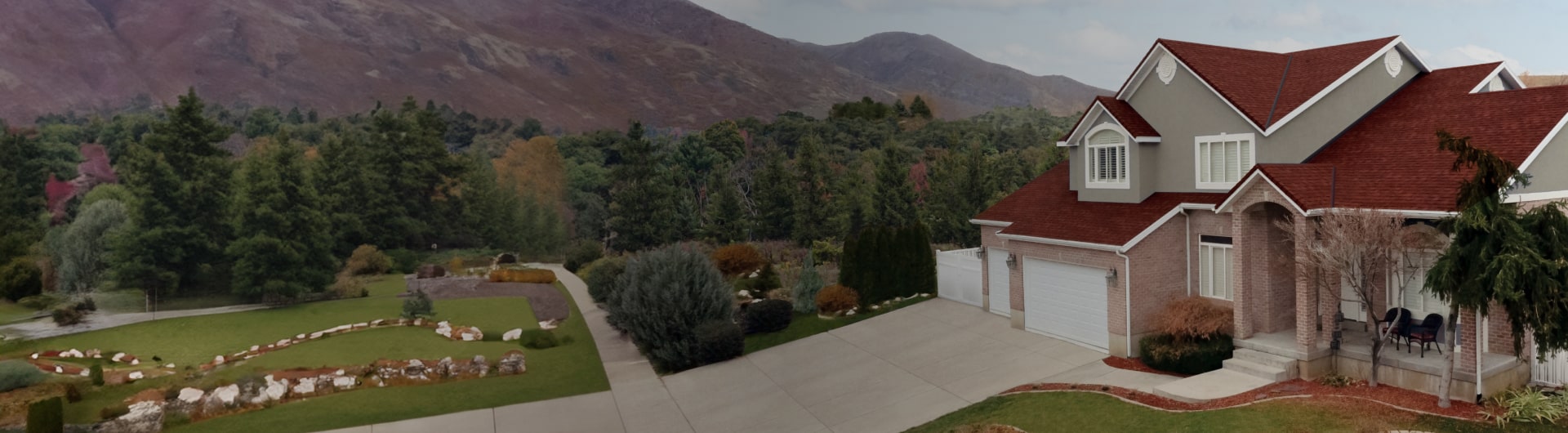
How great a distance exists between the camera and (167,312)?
89.4 feet

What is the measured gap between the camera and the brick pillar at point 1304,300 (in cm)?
1419

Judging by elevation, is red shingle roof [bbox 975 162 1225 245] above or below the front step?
above

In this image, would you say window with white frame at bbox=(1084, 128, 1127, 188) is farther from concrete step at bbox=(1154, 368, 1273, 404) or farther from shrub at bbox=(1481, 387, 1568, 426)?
shrub at bbox=(1481, 387, 1568, 426)

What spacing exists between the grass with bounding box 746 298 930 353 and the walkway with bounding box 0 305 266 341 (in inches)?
728

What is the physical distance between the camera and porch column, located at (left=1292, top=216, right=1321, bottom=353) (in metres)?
14.2

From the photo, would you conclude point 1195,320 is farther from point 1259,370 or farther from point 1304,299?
point 1304,299

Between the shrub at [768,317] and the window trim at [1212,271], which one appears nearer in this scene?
the window trim at [1212,271]

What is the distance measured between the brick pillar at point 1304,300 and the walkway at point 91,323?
31407 millimetres

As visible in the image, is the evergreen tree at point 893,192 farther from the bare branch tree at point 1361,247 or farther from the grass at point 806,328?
the bare branch tree at point 1361,247

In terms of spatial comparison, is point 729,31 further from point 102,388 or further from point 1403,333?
point 1403,333

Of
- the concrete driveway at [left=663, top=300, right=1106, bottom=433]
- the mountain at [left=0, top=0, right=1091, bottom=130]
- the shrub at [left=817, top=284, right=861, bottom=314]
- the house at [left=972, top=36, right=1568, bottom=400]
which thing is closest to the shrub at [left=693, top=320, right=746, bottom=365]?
the concrete driveway at [left=663, top=300, right=1106, bottom=433]

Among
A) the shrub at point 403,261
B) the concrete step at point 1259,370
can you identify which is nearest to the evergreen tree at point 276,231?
the shrub at point 403,261

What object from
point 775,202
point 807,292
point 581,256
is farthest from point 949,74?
point 807,292

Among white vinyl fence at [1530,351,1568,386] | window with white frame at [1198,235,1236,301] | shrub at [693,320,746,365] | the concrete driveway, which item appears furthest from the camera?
shrub at [693,320,746,365]
